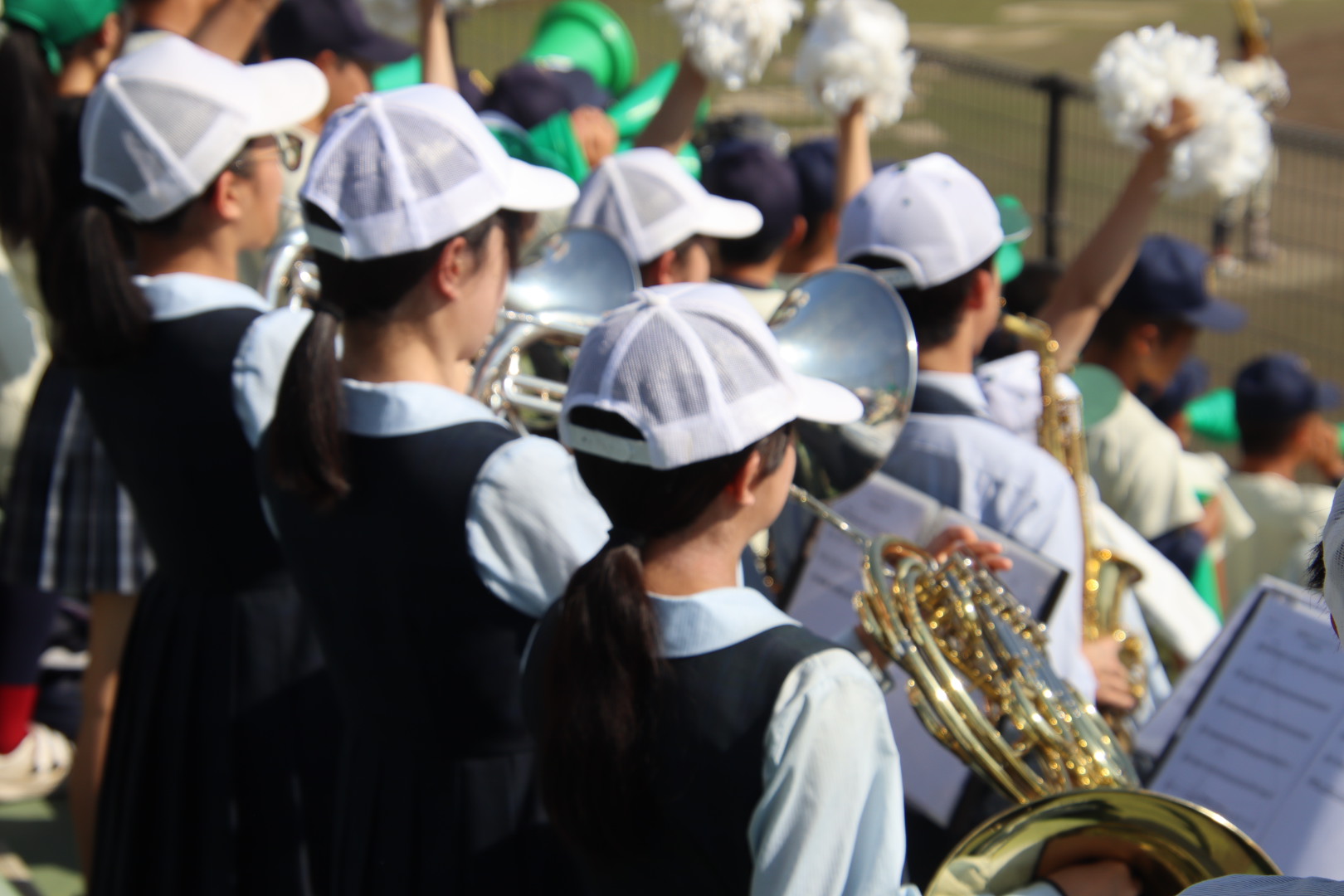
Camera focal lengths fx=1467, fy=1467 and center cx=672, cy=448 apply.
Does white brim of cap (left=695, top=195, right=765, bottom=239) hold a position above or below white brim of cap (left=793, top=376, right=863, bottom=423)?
below

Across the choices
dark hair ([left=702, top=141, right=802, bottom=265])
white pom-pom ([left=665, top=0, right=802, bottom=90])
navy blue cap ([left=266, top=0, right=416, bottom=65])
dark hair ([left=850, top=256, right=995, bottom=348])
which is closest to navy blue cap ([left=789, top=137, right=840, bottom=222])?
dark hair ([left=702, top=141, right=802, bottom=265])

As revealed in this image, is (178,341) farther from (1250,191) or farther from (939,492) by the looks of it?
(1250,191)

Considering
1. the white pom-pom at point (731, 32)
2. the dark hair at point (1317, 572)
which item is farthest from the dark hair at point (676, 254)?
the dark hair at point (1317, 572)

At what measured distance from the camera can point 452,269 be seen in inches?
79.8

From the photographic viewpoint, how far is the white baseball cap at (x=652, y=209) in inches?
112

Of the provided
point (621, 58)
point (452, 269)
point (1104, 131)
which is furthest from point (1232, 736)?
point (1104, 131)

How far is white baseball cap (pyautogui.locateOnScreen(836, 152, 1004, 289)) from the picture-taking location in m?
Result: 2.42

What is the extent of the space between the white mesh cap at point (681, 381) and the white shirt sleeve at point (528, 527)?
24cm

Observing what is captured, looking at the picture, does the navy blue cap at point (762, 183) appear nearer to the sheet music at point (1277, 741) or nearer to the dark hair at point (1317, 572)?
the sheet music at point (1277, 741)

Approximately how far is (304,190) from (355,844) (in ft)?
3.05

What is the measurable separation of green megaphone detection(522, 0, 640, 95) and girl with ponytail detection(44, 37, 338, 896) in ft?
9.22

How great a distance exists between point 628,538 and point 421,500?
0.37m

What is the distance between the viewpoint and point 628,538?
63.6 inches

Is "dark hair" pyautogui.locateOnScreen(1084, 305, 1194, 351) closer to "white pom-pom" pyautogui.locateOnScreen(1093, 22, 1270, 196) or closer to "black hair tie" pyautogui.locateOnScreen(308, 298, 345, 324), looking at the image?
"white pom-pom" pyautogui.locateOnScreen(1093, 22, 1270, 196)
